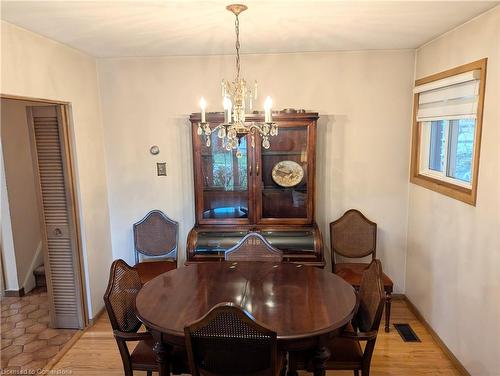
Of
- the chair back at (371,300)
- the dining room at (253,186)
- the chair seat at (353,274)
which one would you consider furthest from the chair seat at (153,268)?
the chair back at (371,300)

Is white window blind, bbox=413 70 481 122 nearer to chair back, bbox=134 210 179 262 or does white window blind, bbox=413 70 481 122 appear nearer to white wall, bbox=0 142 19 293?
chair back, bbox=134 210 179 262

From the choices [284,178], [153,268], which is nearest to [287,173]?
[284,178]

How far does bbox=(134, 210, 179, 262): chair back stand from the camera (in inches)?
141

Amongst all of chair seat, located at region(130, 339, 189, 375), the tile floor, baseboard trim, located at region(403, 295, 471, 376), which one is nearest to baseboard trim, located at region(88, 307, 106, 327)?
the tile floor

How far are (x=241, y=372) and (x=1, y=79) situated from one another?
2170 mm

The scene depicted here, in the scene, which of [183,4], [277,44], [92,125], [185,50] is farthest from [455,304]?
[92,125]

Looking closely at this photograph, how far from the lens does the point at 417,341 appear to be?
2.92 meters

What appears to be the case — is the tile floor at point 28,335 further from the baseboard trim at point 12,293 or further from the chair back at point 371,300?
the chair back at point 371,300

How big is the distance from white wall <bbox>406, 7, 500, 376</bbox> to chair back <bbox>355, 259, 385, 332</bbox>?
717 millimetres

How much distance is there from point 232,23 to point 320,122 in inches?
54.9

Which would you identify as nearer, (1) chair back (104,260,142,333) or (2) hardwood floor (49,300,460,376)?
(1) chair back (104,260,142,333)

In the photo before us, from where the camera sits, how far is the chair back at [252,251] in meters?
2.76

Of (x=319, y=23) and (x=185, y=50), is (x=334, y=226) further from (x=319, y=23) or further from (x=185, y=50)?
(x=185, y=50)

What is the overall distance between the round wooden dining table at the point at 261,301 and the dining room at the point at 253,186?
15mm
